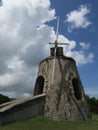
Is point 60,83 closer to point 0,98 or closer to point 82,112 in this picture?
point 82,112

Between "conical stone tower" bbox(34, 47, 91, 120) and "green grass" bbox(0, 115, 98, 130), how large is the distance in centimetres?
136

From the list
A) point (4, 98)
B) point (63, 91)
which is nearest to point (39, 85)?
point (63, 91)

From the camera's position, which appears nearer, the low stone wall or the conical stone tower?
the low stone wall

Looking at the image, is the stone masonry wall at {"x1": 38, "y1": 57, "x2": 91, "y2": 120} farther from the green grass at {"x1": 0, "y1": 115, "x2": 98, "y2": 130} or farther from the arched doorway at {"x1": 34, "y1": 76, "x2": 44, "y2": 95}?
the green grass at {"x1": 0, "y1": 115, "x2": 98, "y2": 130}

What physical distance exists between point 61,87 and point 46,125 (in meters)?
5.20

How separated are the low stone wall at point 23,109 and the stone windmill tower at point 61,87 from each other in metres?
0.70

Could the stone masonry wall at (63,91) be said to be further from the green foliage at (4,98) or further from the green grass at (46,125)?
the green foliage at (4,98)

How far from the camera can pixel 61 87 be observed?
25.8 m

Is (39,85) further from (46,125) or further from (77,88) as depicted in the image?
(46,125)

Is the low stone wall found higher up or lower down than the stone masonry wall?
lower down

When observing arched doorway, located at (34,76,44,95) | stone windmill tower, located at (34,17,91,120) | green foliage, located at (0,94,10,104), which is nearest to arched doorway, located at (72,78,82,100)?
stone windmill tower, located at (34,17,91,120)

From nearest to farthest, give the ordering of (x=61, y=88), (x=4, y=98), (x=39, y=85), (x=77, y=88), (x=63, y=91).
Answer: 1. (x=63, y=91)
2. (x=61, y=88)
3. (x=77, y=88)
4. (x=39, y=85)
5. (x=4, y=98)

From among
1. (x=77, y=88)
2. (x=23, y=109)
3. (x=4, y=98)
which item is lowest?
(x=23, y=109)

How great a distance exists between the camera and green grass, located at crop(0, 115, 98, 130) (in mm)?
20016
